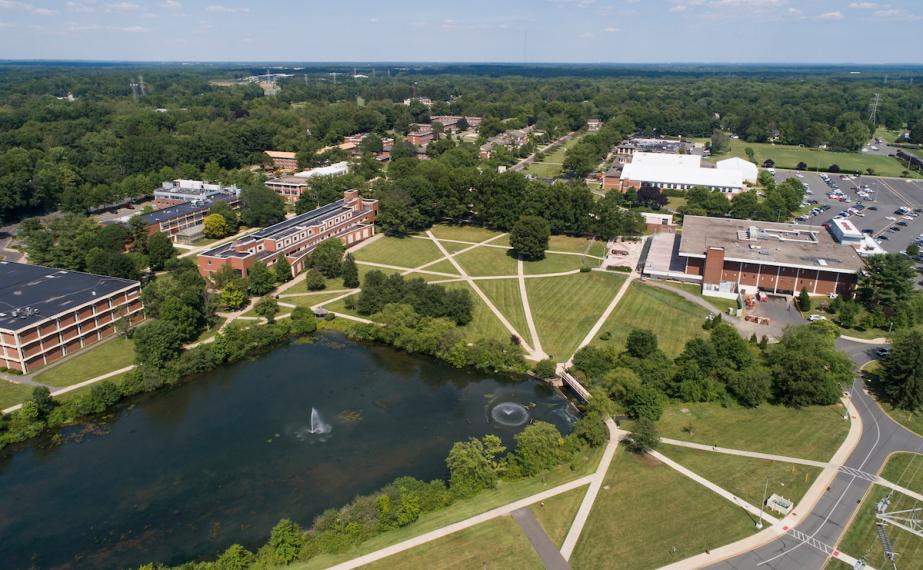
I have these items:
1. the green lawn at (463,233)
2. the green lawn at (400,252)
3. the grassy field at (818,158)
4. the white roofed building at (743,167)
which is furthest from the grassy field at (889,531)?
the grassy field at (818,158)

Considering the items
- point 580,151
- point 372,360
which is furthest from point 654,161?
point 372,360

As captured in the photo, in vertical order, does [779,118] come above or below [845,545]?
above

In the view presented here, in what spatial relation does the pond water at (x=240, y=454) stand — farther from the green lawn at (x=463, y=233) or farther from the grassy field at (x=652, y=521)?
the green lawn at (x=463, y=233)

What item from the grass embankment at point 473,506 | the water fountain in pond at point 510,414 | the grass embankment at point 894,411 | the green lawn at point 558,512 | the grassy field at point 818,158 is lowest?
the water fountain in pond at point 510,414

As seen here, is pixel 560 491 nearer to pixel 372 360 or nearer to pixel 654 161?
pixel 372 360

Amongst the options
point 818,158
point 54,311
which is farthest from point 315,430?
point 818,158

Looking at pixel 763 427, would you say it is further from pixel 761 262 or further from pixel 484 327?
pixel 761 262
